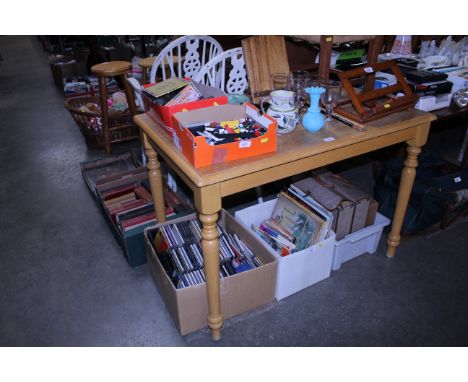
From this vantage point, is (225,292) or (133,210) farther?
(133,210)

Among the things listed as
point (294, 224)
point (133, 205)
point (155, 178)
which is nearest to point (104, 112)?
point (133, 205)

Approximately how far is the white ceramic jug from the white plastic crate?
654 millimetres

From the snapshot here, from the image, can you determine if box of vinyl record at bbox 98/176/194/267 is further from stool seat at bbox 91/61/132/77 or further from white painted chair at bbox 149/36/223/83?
stool seat at bbox 91/61/132/77

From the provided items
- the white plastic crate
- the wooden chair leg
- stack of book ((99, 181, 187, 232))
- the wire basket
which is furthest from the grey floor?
the wire basket

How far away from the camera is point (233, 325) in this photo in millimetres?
1630

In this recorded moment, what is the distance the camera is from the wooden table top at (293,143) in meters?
1.20

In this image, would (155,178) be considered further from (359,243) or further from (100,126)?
(100,126)

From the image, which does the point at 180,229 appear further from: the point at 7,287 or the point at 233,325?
the point at 7,287

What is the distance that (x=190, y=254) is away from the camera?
167cm

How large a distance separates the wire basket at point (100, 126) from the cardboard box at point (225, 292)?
1583 millimetres

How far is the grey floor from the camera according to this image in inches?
62.2

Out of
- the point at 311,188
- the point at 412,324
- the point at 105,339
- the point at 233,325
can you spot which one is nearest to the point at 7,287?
the point at 105,339

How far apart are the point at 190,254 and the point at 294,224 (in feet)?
1.63

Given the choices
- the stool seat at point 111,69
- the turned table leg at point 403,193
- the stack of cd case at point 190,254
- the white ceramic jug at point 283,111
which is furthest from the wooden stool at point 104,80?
the turned table leg at point 403,193
